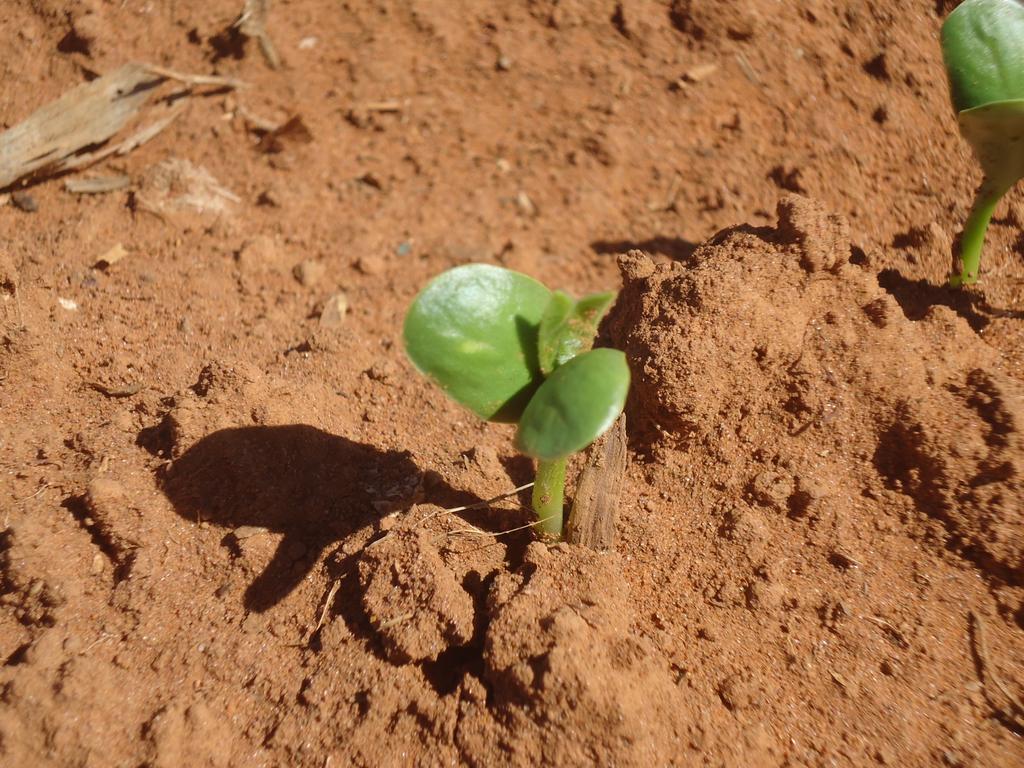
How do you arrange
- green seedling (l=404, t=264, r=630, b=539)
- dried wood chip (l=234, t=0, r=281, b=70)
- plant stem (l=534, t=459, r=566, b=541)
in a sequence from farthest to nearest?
dried wood chip (l=234, t=0, r=281, b=70) → plant stem (l=534, t=459, r=566, b=541) → green seedling (l=404, t=264, r=630, b=539)

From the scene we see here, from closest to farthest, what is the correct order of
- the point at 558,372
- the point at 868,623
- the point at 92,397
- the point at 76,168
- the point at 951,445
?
the point at 558,372 → the point at 868,623 → the point at 951,445 → the point at 92,397 → the point at 76,168

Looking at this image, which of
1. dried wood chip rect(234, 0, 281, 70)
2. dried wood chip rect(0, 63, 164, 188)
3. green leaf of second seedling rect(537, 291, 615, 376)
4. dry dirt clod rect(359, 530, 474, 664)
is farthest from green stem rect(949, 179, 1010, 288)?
dried wood chip rect(0, 63, 164, 188)

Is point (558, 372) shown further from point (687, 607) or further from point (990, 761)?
point (990, 761)

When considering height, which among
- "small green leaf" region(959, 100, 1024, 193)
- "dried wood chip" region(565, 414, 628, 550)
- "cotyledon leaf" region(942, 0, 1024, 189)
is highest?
"cotyledon leaf" region(942, 0, 1024, 189)

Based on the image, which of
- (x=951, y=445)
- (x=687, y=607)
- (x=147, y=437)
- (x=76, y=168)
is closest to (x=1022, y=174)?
(x=951, y=445)

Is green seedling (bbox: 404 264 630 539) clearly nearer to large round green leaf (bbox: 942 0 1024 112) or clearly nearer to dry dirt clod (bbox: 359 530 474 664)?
dry dirt clod (bbox: 359 530 474 664)

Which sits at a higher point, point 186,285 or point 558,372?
point 558,372

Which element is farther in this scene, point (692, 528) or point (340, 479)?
point (340, 479)

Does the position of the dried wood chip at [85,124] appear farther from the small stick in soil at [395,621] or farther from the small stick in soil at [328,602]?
the small stick in soil at [395,621]
